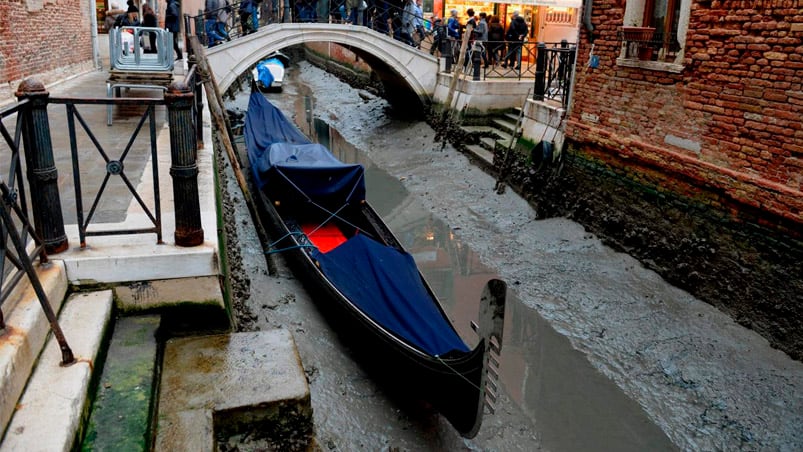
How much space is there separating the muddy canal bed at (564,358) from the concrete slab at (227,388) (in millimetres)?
164

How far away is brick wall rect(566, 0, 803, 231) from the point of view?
483cm

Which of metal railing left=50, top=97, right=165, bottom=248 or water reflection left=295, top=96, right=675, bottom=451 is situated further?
water reflection left=295, top=96, right=675, bottom=451

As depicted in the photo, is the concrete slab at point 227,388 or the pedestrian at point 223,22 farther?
the pedestrian at point 223,22

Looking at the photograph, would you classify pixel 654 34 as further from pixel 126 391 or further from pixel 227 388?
pixel 126 391

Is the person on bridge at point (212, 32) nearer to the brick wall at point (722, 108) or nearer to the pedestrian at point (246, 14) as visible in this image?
the pedestrian at point (246, 14)

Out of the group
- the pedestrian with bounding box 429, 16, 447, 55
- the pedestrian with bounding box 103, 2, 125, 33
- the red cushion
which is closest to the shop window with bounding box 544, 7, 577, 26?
the pedestrian with bounding box 429, 16, 447, 55

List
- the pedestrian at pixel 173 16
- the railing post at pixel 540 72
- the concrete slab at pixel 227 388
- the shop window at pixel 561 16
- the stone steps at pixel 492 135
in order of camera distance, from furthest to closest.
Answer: the shop window at pixel 561 16, the pedestrian at pixel 173 16, the stone steps at pixel 492 135, the railing post at pixel 540 72, the concrete slab at pixel 227 388

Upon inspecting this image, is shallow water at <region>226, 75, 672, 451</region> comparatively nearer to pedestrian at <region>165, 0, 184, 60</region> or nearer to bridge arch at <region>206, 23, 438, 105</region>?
bridge arch at <region>206, 23, 438, 105</region>

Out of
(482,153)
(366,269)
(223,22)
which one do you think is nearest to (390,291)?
(366,269)

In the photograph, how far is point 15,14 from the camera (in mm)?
6852

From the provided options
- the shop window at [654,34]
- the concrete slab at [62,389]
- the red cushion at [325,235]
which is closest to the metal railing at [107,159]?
the concrete slab at [62,389]

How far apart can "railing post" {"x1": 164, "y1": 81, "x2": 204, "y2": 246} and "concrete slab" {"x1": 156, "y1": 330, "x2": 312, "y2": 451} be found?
482 mm

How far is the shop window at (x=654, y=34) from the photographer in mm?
5928

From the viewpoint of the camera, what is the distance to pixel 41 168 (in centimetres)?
265
